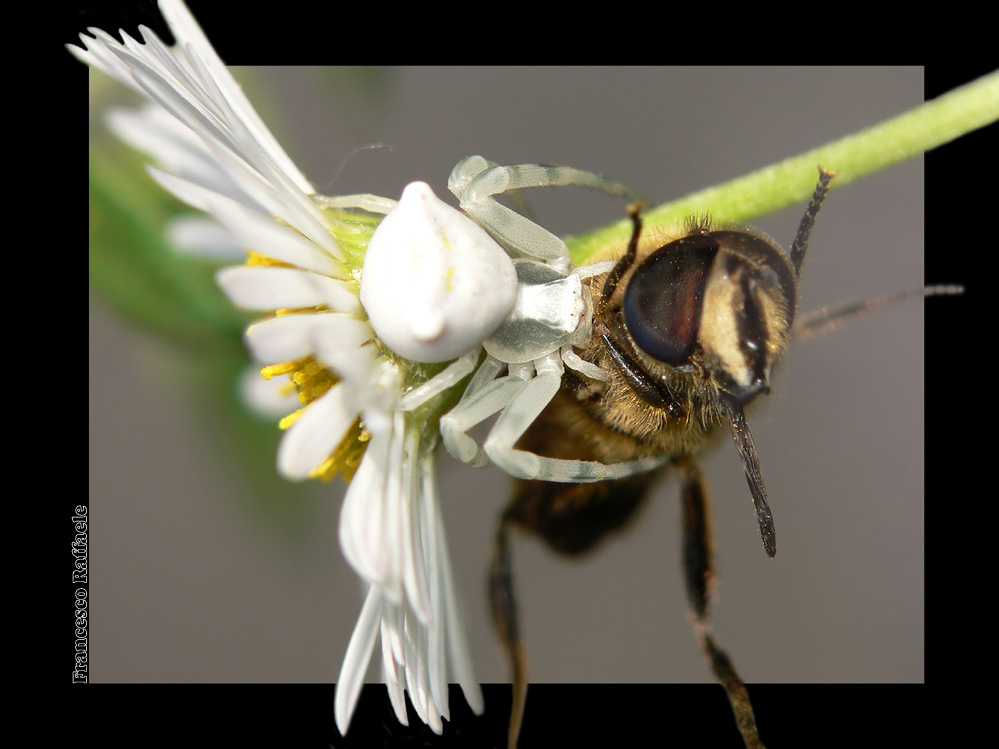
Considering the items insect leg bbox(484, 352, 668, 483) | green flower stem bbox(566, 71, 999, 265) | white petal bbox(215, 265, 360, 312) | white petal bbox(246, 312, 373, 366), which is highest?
green flower stem bbox(566, 71, 999, 265)

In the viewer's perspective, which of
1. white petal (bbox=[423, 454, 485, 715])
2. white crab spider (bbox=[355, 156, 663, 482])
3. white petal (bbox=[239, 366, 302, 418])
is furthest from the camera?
white petal (bbox=[239, 366, 302, 418])

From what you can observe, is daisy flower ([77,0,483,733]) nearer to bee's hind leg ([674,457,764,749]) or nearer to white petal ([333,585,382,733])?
white petal ([333,585,382,733])

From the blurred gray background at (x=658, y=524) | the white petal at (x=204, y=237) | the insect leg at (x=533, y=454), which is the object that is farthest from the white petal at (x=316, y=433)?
the blurred gray background at (x=658, y=524)

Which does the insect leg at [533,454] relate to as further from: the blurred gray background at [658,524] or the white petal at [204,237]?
the blurred gray background at [658,524]

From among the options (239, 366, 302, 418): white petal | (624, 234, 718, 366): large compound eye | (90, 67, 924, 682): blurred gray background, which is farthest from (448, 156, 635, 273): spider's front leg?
(239, 366, 302, 418): white petal

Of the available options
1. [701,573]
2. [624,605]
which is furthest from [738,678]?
[624,605]

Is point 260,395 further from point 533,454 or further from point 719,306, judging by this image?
point 719,306
